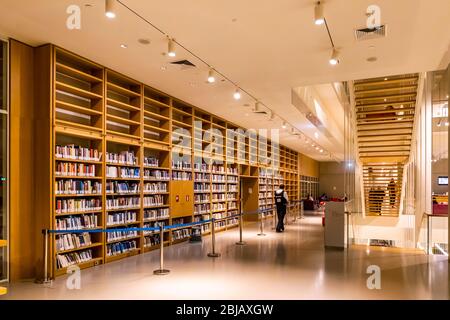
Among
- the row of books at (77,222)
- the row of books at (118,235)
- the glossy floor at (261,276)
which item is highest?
the row of books at (77,222)

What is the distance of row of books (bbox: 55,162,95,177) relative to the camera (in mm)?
5559

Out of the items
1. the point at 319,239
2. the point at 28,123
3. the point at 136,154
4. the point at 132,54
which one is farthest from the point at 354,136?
the point at 28,123

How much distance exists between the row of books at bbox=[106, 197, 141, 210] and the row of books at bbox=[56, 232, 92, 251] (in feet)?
2.33

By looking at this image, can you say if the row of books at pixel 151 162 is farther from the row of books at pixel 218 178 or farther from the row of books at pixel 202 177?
the row of books at pixel 218 178

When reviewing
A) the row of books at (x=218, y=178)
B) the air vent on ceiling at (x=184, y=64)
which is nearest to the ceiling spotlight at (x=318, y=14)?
the air vent on ceiling at (x=184, y=64)

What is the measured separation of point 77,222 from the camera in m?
5.83

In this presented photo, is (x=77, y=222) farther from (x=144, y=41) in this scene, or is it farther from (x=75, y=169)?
(x=144, y=41)

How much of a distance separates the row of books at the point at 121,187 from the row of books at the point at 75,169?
1.51ft

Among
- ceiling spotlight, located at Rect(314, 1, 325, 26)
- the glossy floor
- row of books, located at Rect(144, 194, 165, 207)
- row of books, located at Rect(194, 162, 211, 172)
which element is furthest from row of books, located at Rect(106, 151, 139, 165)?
ceiling spotlight, located at Rect(314, 1, 325, 26)

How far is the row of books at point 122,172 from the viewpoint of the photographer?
6.54m

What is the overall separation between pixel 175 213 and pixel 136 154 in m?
1.95

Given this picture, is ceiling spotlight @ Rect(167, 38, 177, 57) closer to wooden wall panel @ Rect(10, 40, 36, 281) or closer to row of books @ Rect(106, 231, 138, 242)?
wooden wall panel @ Rect(10, 40, 36, 281)

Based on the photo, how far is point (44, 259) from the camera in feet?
A: 16.8
